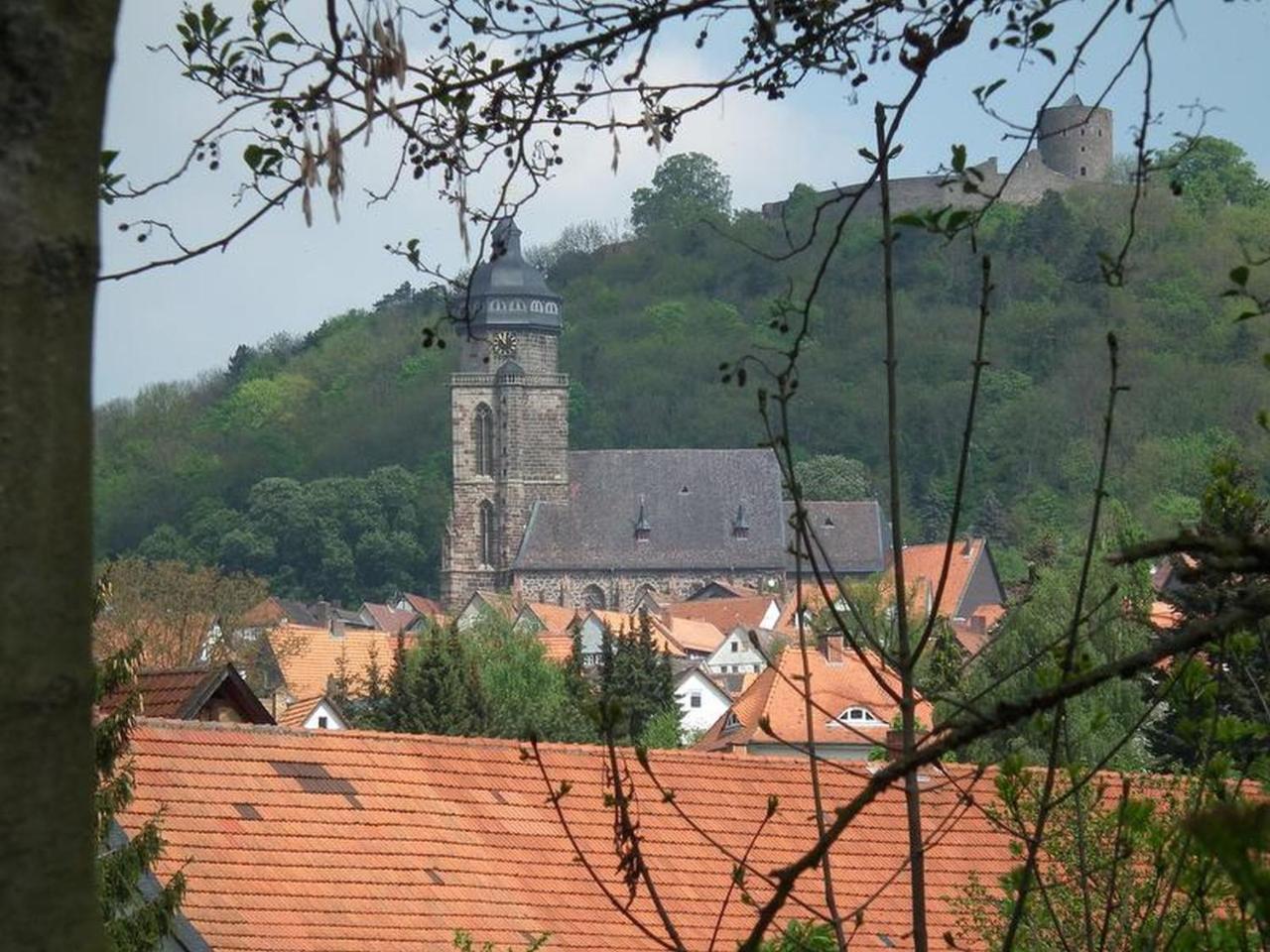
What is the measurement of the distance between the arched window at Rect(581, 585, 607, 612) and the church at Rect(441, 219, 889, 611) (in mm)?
42

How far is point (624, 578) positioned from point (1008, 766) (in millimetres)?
108443

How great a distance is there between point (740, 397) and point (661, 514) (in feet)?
72.3

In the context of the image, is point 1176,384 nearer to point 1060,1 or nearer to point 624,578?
point 624,578

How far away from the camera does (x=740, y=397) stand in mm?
134250

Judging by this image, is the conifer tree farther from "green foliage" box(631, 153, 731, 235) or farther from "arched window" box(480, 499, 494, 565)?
"green foliage" box(631, 153, 731, 235)

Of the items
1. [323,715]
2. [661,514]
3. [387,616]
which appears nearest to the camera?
[323,715]

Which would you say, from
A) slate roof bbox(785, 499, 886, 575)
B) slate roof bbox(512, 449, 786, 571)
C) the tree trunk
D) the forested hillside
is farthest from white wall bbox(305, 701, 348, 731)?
slate roof bbox(785, 499, 886, 575)

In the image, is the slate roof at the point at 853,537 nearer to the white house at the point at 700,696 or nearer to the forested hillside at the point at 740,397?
the forested hillside at the point at 740,397

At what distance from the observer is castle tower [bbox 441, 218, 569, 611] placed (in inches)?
4395

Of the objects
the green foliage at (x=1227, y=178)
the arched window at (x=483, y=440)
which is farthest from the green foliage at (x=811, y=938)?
the green foliage at (x=1227, y=178)

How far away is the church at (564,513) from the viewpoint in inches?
4377

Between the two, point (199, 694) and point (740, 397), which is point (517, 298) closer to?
point (740, 397)

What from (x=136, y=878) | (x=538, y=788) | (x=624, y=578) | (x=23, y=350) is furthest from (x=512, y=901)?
(x=624, y=578)

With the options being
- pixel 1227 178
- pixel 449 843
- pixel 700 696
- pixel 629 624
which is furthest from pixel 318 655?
pixel 1227 178
